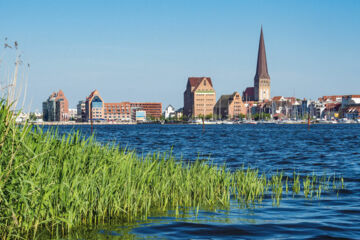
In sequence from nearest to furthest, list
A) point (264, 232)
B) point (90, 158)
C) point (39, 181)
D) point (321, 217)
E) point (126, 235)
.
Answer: point (39, 181) < point (126, 235) < point (264, 232) < point (90, 158) < point (321, 217)

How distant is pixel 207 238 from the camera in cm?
946

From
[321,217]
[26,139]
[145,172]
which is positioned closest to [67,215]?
[26,139]

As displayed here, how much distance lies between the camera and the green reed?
25.4ft

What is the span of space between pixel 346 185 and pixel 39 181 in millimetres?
12684

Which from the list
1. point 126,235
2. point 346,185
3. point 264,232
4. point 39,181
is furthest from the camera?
point 346,185

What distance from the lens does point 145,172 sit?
11.0 meters

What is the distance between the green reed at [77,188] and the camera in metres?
7.73

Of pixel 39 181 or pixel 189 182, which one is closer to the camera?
pixel 39 181

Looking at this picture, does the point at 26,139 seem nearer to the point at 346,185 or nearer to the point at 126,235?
the point at 126,235

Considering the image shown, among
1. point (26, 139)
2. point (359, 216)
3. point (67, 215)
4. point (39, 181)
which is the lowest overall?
point (359, 216)

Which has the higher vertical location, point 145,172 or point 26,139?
point 26,139

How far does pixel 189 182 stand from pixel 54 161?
4.13m

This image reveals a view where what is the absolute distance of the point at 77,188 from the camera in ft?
29.4

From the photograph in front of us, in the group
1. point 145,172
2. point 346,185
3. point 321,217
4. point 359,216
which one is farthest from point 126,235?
point 346,185
